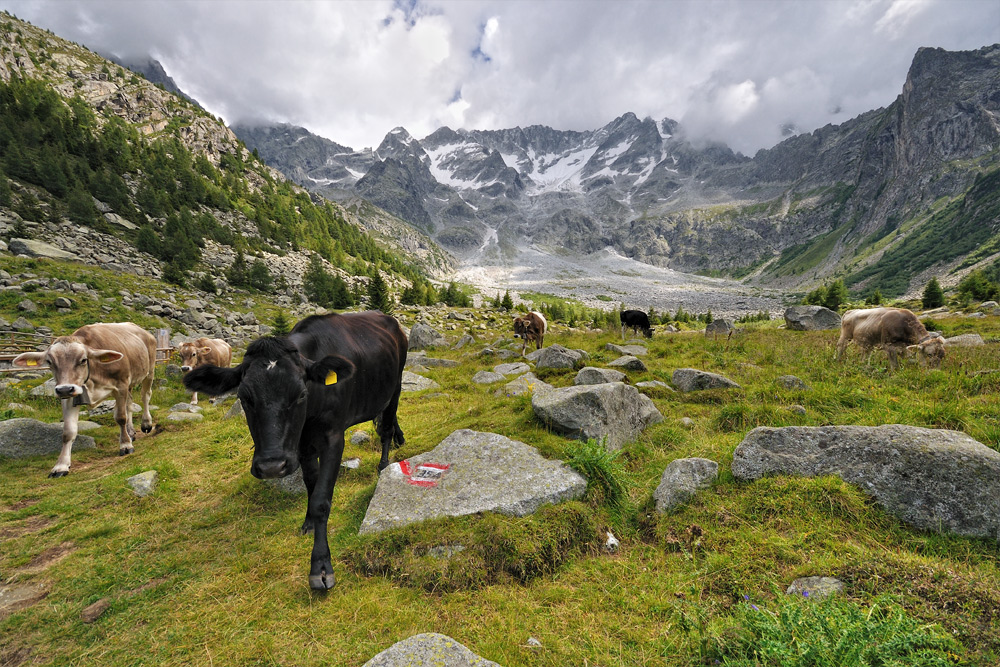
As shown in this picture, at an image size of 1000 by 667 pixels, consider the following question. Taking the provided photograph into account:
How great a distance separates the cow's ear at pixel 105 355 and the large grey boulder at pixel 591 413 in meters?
9.36

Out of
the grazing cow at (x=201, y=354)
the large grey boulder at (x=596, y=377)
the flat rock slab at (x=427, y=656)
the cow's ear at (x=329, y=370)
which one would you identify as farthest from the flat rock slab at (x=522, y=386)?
the grazing cow at (x=201, y=354)

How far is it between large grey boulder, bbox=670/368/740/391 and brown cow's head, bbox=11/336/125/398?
45.8 ft

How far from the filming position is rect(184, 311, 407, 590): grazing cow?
3.71 metres

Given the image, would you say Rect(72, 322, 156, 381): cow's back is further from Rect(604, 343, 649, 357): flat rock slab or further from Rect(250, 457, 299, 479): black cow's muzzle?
Rect(604, 343, 649, 357): flat rock slab

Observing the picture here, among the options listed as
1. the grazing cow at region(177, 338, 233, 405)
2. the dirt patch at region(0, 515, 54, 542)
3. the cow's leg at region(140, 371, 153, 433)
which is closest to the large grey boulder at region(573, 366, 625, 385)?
the dirt patch at region(0, 515, 54, 542)

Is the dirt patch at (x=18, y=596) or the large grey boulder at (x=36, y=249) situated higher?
the large grey boulder at (x=36, y=249)

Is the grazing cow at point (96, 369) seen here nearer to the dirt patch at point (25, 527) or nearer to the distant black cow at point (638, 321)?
the dirt patch at point (25, 527)

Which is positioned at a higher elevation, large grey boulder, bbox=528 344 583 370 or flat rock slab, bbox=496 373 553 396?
large grey boulder, bbox=528 344 583 370

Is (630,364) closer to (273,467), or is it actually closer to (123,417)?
(273,467)

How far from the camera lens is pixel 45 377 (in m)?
11.2

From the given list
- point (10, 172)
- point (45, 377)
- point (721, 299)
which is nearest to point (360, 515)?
point (45, 377)

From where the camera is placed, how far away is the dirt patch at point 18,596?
3.82m

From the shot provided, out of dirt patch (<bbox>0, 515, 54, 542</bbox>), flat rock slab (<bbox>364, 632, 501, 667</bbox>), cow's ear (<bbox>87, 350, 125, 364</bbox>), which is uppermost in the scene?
cow's ear (<bbox>87, 350, 125, 364</bbox>)

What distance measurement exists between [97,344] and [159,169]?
2274 inches
